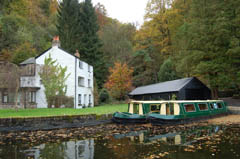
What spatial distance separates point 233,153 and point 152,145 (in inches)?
130

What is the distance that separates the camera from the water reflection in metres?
8.02

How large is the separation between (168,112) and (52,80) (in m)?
16.0

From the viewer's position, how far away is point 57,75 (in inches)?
1078

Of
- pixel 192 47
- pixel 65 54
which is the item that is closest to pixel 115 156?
pixel 192 47

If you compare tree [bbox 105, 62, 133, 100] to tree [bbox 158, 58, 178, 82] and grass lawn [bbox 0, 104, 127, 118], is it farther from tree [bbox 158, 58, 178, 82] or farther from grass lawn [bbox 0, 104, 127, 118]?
grass lawn [bbox 0, 104, 127, 118]

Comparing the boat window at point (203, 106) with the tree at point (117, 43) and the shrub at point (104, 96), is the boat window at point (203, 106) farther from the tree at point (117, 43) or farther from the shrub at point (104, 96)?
the tree at point (117, 43)

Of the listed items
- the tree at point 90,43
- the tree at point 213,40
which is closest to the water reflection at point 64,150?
the tree at point 213,40

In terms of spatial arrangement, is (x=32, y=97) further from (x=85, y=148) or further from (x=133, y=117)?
(x=85, y=148)

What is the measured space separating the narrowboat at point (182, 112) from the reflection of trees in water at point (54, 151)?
27.8 feet

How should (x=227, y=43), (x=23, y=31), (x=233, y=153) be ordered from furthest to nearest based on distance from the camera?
(x=23, y=31)
(x=227, y=43)
(x=233, y=153)

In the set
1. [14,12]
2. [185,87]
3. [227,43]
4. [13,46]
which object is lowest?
[185,87]

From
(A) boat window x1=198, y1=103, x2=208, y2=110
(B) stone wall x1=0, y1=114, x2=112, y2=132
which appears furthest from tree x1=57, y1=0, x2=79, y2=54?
(A) boat window x1=198, y1=103, x2=208, y2=110

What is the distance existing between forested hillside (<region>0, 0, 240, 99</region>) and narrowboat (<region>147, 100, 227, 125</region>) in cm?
457

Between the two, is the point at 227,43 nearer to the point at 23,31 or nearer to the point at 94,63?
the point at 94,63
